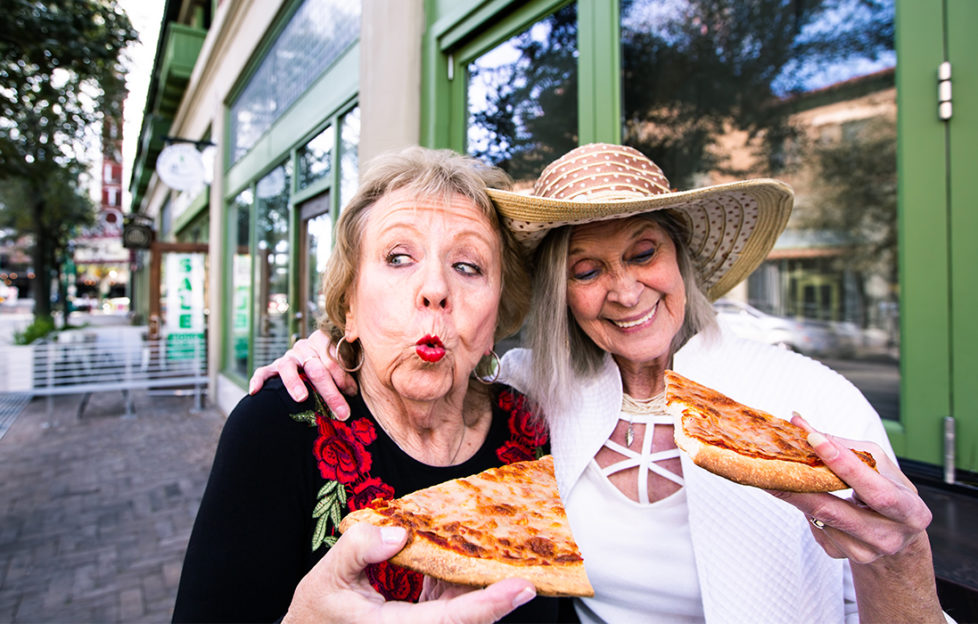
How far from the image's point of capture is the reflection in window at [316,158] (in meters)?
5.80

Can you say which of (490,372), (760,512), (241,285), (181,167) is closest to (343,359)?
(490,372)

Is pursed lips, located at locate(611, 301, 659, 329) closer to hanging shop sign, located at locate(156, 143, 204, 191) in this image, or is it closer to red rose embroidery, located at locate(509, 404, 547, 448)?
red rose embroidery, located at locate(509, 404, 547, 448)

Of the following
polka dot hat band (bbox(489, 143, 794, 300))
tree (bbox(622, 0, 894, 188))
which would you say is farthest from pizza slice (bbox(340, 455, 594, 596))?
tree (bbox(622, 0, 894, 188))

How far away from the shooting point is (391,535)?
105cm

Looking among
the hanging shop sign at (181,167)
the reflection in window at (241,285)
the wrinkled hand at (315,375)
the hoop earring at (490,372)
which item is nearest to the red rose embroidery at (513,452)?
the hoop earring at (490,372)

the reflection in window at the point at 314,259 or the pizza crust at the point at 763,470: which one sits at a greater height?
the reflection in window at the point at 314,259

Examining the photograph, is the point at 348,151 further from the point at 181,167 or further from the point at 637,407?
the point at 181,167

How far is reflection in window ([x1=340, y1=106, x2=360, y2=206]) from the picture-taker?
518 cm

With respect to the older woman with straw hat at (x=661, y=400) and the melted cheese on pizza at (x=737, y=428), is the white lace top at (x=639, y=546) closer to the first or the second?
the older woman with straw hat at (x=661, y=400)

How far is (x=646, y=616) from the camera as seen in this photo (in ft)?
5.07

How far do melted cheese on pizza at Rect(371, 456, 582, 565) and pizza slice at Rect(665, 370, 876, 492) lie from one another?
40 centimetres

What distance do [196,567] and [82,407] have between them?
8912 mm

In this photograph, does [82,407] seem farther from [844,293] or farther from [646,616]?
[844,293]

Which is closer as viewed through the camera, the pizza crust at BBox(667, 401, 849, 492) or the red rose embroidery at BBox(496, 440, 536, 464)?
the pizza crust at BBox(667, 401, 849, 492)
